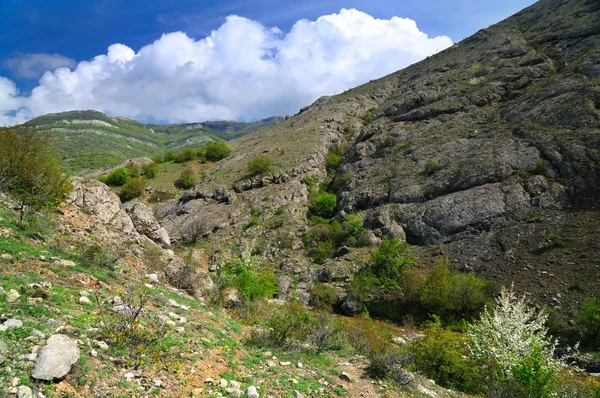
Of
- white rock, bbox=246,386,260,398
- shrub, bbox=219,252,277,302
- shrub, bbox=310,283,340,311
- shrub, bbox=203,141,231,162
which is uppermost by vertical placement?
shrub, bbox=203,141,231,162

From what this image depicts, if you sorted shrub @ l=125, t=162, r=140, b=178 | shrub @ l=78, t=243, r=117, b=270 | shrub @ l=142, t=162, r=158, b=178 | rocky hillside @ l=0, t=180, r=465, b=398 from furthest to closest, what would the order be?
shrub @ l=142, t=162, r=158, b=178 < shrub @ l=125, t=162, r=140, b=178 < shrub @ l=78, t=243, r=117, b=270 < rocky hillside @ l=0, t=180, r=465, b=398

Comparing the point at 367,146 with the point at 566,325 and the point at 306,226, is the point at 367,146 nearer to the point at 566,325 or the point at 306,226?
the point at 306,226

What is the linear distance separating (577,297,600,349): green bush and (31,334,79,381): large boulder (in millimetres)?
20135

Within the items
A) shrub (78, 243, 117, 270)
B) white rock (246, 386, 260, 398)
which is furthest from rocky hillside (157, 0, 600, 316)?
white rock (246, 386, 260, 398)

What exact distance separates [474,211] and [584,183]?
24.5ft

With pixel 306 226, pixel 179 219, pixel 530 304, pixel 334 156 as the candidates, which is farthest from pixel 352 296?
pixel 334 156

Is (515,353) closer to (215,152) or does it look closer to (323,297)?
(323,297)

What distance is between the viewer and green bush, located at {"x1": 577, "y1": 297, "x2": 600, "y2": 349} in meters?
15.3

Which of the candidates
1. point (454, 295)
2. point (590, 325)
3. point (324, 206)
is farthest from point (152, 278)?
point (324, 206)

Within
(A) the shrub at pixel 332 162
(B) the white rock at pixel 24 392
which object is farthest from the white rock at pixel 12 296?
(A) the shrub at pixel 332 162

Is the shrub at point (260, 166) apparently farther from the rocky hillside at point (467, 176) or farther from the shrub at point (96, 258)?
the shrub at point (96, 258)

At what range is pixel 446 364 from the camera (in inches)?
415

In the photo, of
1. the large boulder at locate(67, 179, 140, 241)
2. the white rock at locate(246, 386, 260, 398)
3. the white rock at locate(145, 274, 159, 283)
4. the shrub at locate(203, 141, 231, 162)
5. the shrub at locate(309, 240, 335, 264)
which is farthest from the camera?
the shrub at locate(203, 141, 231, 162)

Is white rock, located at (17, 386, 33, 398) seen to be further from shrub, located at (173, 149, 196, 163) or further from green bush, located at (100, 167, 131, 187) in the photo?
shrub, located at (173, 149, 196, 163)
